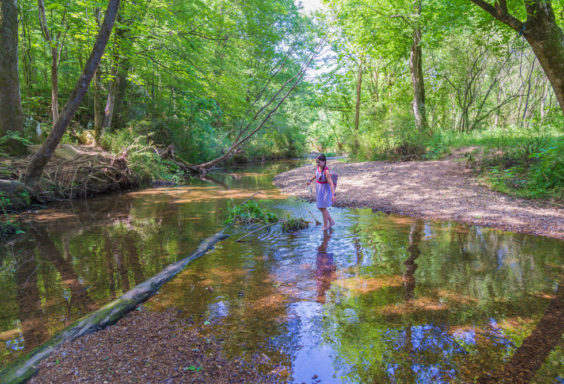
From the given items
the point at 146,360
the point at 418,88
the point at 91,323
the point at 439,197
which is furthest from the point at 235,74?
the point at 146,360

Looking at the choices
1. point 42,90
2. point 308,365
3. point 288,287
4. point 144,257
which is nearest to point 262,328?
point 308,365

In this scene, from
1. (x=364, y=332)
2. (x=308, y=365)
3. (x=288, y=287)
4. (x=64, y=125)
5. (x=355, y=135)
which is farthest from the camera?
(x=355, y=135)

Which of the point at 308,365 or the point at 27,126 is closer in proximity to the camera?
the point at 308,365

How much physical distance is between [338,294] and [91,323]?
2.92 meters

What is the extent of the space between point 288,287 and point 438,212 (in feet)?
19.1

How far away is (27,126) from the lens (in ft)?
34.9

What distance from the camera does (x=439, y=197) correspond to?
932 centimetres

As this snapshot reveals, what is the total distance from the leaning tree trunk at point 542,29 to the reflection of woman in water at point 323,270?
23.9 feet

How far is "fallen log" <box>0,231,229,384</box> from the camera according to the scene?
2.40 m

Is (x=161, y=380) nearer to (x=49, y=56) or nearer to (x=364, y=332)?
(x=364, y=332)

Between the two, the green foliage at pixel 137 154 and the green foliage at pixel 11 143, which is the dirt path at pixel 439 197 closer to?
the green foliage at pixel 137 154

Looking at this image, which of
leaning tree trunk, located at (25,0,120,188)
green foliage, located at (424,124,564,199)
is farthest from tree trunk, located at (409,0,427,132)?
leaning tree trunk, located at (25,0,120,188)

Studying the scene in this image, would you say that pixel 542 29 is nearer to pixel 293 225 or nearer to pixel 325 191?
pixel 325 191

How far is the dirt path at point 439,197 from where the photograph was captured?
23.1 feet
